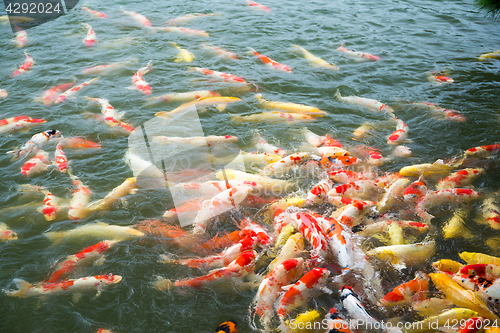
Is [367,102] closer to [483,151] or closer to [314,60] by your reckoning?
[483,151]

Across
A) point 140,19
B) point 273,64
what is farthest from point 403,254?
point 140,19

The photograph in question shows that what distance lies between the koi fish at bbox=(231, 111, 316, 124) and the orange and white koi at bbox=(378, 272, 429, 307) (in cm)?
383

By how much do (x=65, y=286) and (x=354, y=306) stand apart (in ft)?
9.55

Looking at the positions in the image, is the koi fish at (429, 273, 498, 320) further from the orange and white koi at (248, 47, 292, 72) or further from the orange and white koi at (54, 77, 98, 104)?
the orange and white koi at (54, 77, 98, 104)

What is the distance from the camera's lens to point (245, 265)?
3627mm

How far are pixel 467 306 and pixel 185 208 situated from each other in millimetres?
3234

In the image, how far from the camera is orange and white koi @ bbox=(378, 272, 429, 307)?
3258 mm

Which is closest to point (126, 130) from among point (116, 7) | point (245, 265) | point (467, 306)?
point (245, 265)

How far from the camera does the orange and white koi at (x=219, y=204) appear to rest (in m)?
4.25

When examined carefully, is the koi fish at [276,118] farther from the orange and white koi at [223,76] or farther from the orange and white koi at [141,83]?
the orange and white koi at [141,83]

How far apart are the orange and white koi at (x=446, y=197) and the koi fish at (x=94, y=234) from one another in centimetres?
364

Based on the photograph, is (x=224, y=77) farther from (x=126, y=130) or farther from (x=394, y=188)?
(x=394, y=188)

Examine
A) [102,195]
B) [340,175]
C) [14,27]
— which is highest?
[14,27]

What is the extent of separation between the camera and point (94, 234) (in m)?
4.24
